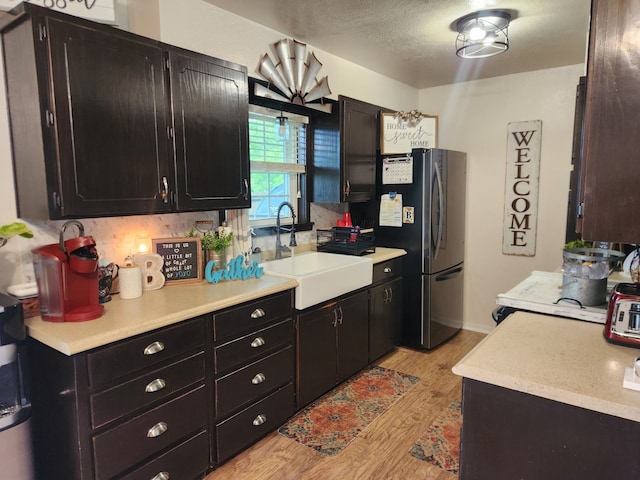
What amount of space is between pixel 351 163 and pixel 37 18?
2.26 m

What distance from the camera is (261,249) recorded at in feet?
10.0

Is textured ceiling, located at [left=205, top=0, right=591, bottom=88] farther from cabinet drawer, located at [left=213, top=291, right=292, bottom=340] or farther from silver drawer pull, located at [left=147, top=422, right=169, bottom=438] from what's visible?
silver drawer pull, located at [left=147, top=422, right=169, bottom=438]

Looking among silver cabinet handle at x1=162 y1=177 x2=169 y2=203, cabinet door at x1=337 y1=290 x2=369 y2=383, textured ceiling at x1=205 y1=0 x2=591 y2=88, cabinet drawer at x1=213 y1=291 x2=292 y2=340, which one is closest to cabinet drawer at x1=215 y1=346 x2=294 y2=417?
cabinet drawer at x1=213 y1=291 x2=292 y2=340

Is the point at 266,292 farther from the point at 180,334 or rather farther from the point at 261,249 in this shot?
the point at 261,249

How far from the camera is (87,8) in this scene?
1871 millimetres

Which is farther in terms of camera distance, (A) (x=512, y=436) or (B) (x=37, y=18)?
(B) (x=37, y=18)

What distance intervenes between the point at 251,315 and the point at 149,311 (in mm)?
520

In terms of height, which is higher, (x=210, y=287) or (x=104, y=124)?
(x=104, y=124)

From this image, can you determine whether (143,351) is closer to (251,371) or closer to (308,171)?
(251,371)

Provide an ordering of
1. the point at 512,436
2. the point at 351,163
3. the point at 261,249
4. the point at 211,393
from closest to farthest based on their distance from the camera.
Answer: the point at 512,436 → the point at 211,393 → the point at 261,249 → the point at 351,163

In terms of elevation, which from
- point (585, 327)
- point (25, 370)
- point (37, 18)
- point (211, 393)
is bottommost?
point (211, 393)

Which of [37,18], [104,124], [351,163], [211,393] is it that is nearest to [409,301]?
[351,163]

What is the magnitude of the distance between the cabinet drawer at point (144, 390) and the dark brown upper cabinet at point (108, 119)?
73 centimetres

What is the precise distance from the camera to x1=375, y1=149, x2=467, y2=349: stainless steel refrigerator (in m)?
3.52
